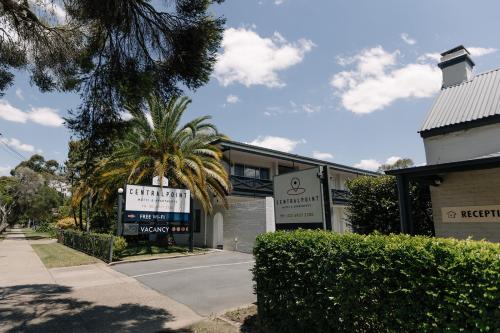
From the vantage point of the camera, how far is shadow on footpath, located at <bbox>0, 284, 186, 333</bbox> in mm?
6262

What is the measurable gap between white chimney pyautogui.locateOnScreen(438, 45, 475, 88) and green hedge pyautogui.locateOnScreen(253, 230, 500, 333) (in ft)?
38.0

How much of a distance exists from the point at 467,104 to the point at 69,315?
13.1 metres

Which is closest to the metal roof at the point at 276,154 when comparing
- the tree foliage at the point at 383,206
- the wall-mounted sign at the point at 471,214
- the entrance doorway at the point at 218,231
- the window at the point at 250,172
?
the window at the point at 250,172

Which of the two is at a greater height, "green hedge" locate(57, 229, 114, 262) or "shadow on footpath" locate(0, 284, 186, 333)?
"green hedge" locate(57, 229, 114, 262)

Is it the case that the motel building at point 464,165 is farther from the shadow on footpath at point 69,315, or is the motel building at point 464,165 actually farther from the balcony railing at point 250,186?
the balcony railing at point 250,186

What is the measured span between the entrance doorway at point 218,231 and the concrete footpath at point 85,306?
999 centimetres

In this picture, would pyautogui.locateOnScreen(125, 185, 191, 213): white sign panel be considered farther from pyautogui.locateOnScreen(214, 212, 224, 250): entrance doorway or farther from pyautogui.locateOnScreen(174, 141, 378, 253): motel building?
pyautogui.locateOnScreen(214, 212, 224, 250): entrance doorway

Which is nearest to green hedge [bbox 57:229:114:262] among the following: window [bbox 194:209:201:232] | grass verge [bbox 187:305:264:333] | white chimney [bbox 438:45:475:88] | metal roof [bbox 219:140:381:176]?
window [bbox 194:209:201:232]

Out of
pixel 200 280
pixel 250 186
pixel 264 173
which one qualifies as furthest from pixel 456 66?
pixel 264 173

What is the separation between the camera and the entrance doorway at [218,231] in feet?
72.4

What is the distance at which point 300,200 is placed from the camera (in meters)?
7.49

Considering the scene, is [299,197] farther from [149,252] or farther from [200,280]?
[149,252]

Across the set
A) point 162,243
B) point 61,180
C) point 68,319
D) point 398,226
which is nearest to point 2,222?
point 61,180

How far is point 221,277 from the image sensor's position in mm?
11352
